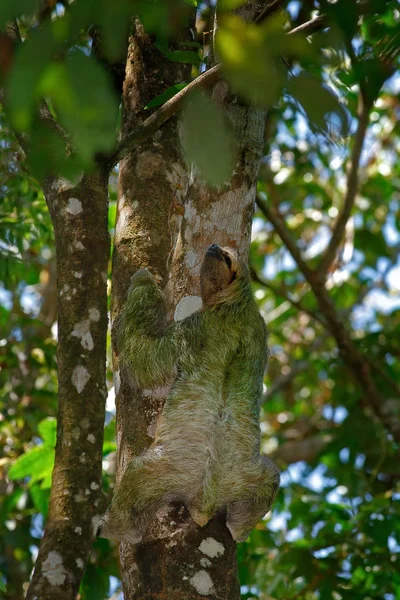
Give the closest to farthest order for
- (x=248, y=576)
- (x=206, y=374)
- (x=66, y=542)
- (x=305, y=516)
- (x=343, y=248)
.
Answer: (x=66, y=542) < (x=206, y=374) < (x=248, y=576) < (x=305, y=516) < (x=343, y=248)

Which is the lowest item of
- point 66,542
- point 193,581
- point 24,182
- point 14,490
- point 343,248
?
point 193,581

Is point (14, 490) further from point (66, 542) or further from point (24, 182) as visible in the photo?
point (66, 542)

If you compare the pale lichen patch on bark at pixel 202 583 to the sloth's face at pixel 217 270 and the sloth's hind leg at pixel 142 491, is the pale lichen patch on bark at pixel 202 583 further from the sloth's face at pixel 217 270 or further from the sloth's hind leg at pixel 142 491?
the sloth's face at pixel 217 270

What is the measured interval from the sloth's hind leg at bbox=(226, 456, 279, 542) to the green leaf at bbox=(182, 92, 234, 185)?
212cm

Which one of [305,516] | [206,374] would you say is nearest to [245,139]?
[206,374]

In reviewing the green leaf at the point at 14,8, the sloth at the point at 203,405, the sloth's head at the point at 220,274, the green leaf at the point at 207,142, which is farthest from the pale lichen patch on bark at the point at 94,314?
the green leaf at the point at 14,8

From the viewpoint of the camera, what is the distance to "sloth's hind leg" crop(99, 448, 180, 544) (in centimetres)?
352

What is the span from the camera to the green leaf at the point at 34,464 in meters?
5.72

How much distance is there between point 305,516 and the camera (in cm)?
690

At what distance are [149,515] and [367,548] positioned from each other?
3466 mm

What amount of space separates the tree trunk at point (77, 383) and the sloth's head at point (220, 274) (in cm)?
57

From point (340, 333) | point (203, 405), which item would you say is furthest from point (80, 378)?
point (340, 333)

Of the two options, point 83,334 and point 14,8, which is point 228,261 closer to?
point 83,334

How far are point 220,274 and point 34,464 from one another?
2.61m
